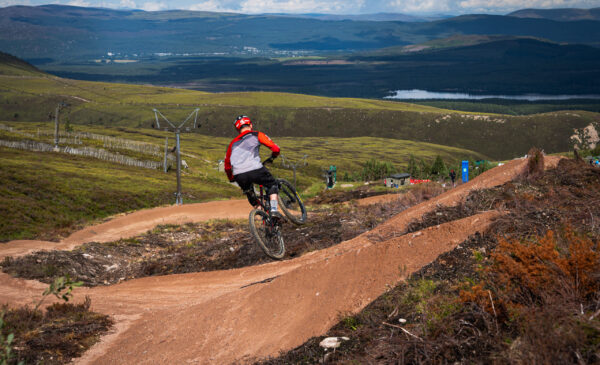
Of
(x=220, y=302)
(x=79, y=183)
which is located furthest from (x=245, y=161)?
(x=79, y=183)

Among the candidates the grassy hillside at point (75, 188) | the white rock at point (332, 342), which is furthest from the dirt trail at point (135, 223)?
the white rock at point (332, 342)

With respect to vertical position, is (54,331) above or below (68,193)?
above

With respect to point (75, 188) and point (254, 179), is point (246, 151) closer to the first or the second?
point (254, 179)

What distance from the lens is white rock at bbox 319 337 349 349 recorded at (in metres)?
7.64

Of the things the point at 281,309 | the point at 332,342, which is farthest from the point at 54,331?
the point at 332,342

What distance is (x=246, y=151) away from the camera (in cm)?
1327

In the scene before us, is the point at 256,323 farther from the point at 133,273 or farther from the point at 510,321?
the point at 133,273

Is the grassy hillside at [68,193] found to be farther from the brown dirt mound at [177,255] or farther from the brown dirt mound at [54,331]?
the brown dirt mound at [54,331]

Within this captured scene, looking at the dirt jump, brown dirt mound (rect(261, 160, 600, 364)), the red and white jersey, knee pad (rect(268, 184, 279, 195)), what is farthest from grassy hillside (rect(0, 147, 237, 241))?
brown dirt mound (rect(261, 160, 600, 364))

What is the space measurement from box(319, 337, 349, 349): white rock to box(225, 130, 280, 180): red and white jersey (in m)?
6.25

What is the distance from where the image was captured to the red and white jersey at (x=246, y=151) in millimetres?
13242

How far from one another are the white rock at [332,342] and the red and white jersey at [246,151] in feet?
20.5

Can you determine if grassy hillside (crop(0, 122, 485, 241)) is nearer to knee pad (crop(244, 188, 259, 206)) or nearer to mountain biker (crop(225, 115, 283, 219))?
knee pad (crop(244, 188, 259, 206))

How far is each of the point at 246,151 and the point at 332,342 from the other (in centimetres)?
663
